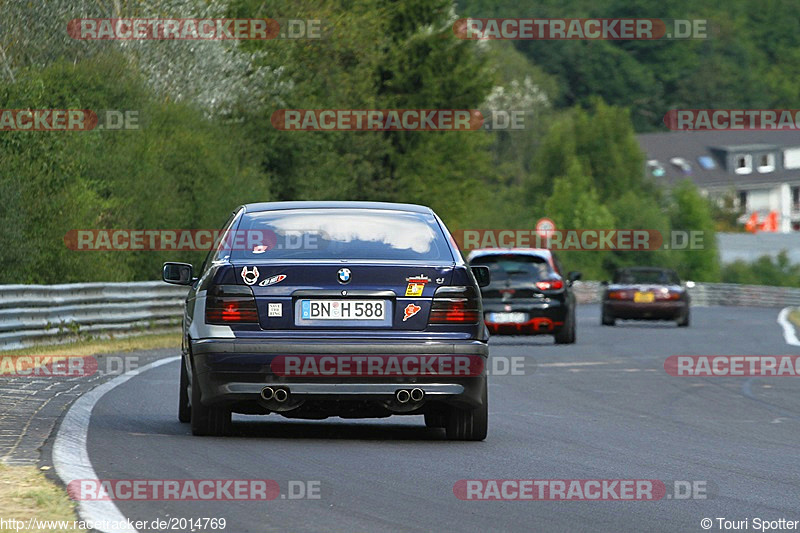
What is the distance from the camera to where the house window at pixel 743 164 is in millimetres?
132000

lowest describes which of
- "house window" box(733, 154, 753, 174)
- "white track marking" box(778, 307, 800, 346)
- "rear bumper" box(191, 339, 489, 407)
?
"white track marking" box(778, 307, 800, 346)

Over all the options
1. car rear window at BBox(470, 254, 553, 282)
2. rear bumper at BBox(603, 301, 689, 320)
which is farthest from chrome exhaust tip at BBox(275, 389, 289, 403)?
rear bumper at BBox(603, 301, 689, 320)

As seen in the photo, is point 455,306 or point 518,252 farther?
point 518,252

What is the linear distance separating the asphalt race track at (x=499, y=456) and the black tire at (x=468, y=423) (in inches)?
4.4

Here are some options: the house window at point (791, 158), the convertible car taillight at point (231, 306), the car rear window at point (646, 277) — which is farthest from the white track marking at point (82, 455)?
the house window at point (791, 158)

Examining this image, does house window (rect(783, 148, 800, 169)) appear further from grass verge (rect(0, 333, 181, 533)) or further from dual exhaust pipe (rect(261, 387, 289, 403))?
grass verge (rect(0, 333, 181, 533))

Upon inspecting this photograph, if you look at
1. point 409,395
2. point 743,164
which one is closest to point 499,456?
point 409,395

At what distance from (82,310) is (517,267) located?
23.5ft

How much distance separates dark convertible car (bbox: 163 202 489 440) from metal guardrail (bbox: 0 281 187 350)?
390 inches

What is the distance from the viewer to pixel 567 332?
87.3 feet

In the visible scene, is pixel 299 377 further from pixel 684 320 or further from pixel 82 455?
pixel 684 320

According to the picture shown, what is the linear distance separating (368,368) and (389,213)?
57.0 inches

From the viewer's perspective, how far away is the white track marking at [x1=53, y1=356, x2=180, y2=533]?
23.4ft

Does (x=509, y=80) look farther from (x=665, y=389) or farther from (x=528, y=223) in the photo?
(x=665, y=389)
